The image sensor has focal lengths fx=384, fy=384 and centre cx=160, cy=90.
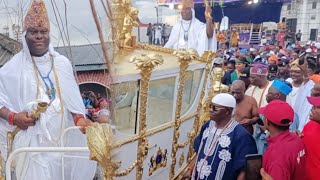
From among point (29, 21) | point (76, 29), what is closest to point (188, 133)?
point (29, 21)

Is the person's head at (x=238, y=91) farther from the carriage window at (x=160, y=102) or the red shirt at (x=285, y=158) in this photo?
the red shirt at (x=285, y=158)

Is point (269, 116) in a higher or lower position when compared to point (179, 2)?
lower

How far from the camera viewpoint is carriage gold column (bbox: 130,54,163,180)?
2.48 meters

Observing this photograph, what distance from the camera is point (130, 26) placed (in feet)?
11.2

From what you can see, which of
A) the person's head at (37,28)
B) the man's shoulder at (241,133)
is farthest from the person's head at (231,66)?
the person's head at (37,28)

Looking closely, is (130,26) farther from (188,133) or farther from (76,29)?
(76,29)

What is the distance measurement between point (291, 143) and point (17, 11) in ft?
8.38

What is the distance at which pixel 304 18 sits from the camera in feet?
104

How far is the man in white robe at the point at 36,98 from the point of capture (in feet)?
8.07

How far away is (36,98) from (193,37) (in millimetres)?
2695

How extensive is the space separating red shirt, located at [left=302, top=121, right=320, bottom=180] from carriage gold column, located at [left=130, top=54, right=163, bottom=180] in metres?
1.02

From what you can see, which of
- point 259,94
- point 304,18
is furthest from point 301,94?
point 304,18

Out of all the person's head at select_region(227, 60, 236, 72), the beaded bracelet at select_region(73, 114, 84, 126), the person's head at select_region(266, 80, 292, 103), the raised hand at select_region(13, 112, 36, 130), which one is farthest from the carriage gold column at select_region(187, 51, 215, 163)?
the person's head at select_region(227, 60, 236, 72)

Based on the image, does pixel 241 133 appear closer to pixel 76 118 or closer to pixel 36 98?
pixel 76 118
